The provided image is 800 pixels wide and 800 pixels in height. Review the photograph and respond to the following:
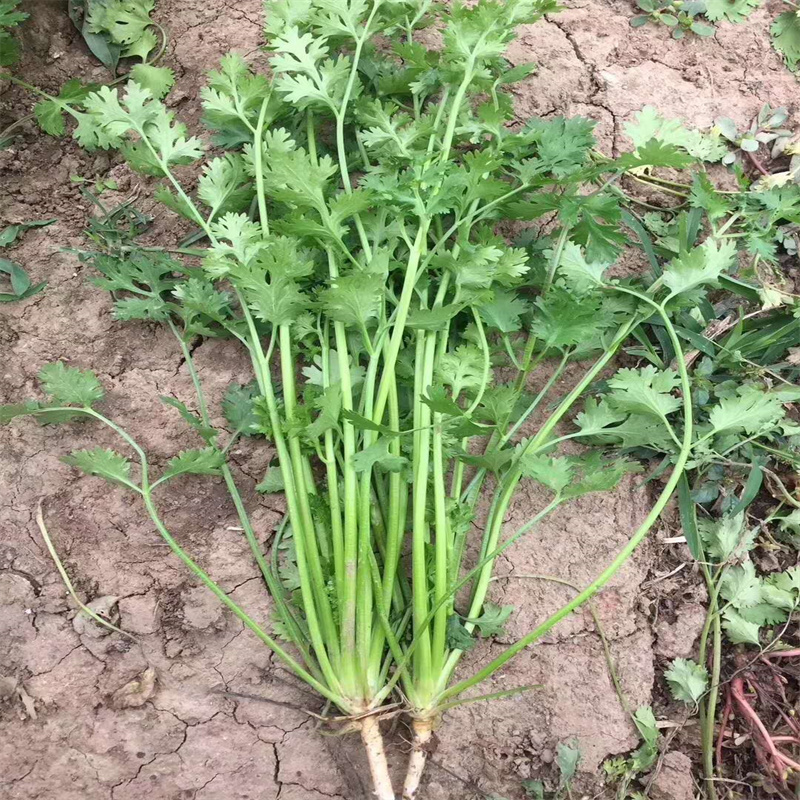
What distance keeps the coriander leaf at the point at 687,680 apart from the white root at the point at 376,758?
2.47 feet

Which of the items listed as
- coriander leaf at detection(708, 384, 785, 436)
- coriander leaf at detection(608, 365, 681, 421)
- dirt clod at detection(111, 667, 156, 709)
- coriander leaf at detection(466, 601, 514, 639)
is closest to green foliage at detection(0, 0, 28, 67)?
dirt clod at detection(111, 667, 156, 709)

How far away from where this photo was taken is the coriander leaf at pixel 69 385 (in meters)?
1.76

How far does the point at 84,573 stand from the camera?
6.02ft

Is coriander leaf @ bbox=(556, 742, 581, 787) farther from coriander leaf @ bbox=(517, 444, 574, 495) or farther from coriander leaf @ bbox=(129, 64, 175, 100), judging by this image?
coriander leaf @ bbox=(129, 64, 175, 100)

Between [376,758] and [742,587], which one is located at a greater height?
[742,587]

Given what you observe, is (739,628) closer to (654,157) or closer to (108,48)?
(654,157)

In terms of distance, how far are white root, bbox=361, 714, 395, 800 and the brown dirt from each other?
106 millimetres

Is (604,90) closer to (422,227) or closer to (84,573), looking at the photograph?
(422,227)

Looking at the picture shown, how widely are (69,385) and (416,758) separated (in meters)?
1.25

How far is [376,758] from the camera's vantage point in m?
1.67

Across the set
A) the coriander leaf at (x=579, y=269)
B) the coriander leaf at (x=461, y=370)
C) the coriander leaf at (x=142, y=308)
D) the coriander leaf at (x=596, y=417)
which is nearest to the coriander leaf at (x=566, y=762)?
the coriander leaf at (x=596, y=417)

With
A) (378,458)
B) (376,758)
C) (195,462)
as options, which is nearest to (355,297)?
(378,458)

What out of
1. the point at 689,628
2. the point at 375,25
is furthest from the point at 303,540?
the point at 375,25

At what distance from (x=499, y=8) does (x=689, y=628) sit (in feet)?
5.31
